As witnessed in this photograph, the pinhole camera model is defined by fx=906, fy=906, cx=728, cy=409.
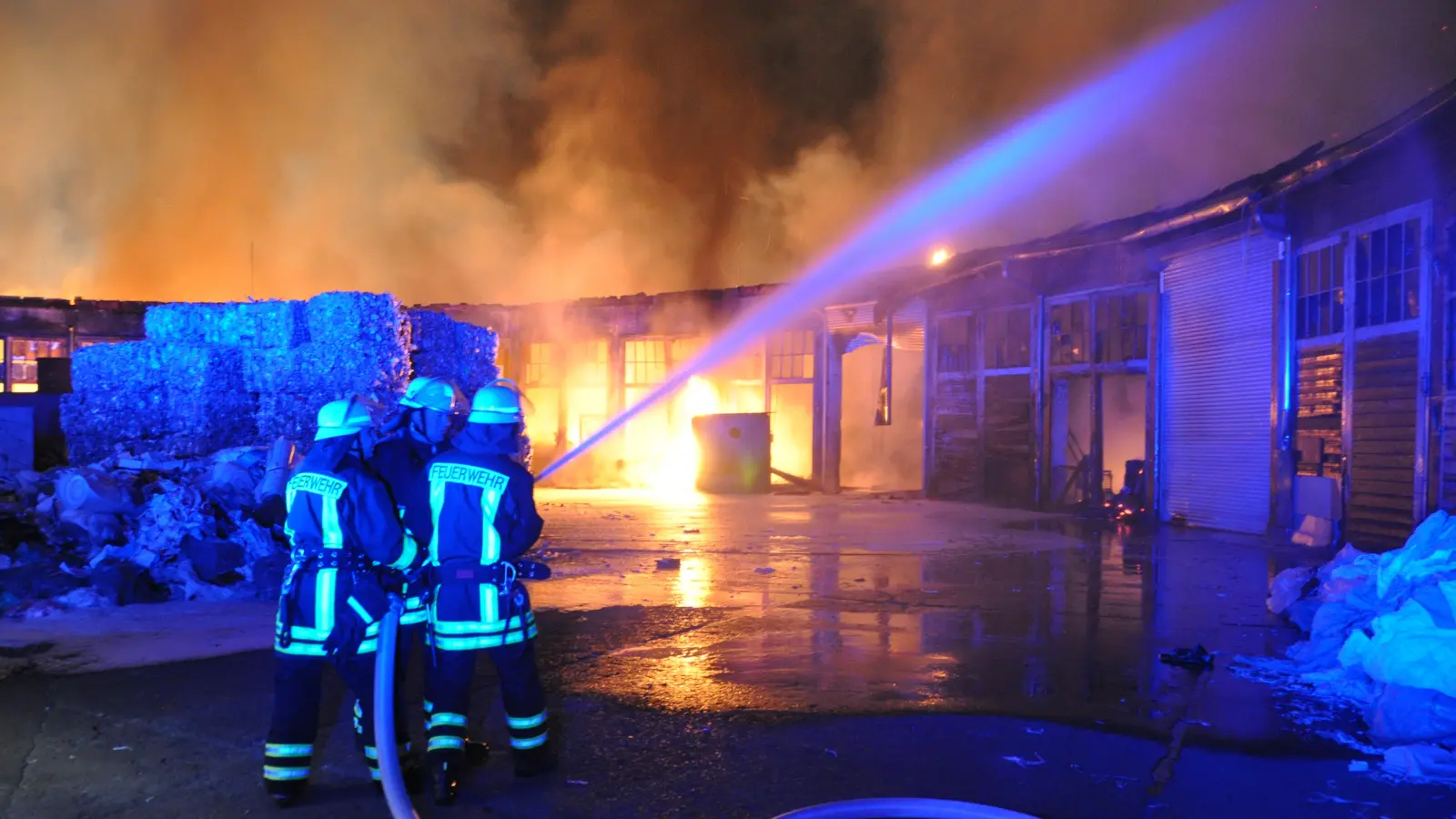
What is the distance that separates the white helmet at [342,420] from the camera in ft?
11.6

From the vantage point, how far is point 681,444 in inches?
850

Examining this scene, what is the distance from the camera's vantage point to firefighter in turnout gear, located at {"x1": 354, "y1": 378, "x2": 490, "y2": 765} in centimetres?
363

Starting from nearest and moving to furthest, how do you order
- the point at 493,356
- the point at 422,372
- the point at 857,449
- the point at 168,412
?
the point at 168,412 < the point at 422,372 < the point at 493,356 < the point at 857,449

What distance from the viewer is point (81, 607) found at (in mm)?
6695

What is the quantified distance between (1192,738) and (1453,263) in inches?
284

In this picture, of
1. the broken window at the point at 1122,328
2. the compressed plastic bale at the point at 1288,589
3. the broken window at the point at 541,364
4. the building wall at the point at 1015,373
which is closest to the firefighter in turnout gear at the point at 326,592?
the compressed plastic bale at the point at 1288,589

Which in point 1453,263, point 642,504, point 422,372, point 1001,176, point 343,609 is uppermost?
point 1001,176

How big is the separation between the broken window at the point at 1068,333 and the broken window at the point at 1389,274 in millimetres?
5310

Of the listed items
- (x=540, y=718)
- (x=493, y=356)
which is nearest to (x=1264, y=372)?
(x=493, y=356)

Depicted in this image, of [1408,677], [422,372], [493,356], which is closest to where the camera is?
[1408,677]

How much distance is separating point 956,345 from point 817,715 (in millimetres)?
14486

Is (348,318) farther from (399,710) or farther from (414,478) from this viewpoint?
(399,710)

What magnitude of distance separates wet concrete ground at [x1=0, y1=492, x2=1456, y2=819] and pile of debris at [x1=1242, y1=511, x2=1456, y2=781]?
0.22 m

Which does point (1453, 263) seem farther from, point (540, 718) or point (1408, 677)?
point (540, 718)
